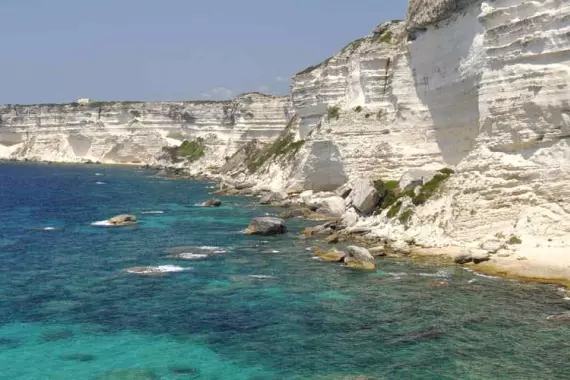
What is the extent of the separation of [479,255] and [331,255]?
27.2ft

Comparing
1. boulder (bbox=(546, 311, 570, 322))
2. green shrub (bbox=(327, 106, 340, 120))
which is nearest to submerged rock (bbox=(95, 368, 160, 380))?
boulder (bbox=(546, 311, 570, 322))

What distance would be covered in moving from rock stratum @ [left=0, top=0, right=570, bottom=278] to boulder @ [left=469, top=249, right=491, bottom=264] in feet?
4.33

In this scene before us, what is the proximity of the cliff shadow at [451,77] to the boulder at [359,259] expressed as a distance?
41.5 feet

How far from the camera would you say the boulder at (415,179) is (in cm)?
4506

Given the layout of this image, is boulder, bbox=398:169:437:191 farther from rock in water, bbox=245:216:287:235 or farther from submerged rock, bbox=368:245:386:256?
rock in water, bbox=245:216:287:235

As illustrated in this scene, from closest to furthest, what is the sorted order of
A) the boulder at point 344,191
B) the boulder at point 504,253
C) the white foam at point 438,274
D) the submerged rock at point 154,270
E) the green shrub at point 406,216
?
the white foam at point 438,274
the submerged rock at point 154,270
the boulder at point 504,253
the green shrub at point 406,216
the boulder at point 344,191

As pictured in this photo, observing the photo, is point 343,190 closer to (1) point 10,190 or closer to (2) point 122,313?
(2) point 122,313

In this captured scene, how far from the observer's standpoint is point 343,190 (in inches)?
2202

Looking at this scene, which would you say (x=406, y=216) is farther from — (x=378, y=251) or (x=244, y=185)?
(x=244, y=185)

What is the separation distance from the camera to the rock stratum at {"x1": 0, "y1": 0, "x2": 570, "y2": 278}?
34.5 metres

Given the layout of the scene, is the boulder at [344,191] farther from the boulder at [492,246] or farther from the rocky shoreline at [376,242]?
the boulder at [492,246]

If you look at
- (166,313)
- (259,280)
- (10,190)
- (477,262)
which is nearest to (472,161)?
(477,262)

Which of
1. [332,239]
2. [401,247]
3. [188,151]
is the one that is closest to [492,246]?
[401,247]

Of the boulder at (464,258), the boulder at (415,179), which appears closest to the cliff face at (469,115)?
the boulder at (464,258)
